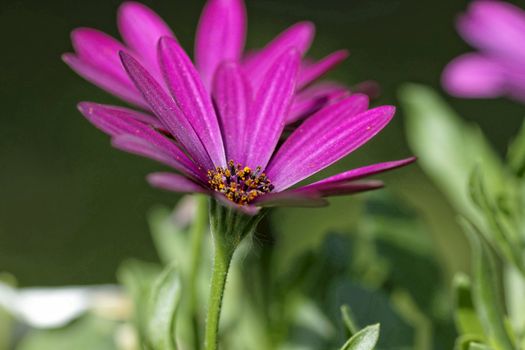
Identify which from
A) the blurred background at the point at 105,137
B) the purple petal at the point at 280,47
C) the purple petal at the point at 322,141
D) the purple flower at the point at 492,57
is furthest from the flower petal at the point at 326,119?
the blurred background at the point at 105,137

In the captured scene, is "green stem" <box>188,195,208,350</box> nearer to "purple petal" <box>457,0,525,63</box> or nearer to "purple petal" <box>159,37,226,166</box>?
"purple petal" <box>159,37,226,166</box>

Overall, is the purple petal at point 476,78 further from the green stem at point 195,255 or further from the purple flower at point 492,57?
the green stem at point 195,255

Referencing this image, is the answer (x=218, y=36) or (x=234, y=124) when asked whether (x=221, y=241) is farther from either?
(x=218, y=36)

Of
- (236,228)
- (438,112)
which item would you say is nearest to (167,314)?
(236,228)

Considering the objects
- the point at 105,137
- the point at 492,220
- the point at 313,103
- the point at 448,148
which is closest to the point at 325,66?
the point at 313,103

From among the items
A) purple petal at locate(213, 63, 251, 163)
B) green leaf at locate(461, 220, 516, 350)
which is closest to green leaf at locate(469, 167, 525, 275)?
green leaf at locate(461, 220, 516, 350)

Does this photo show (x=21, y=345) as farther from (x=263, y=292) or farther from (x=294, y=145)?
(x=294, y=145)
